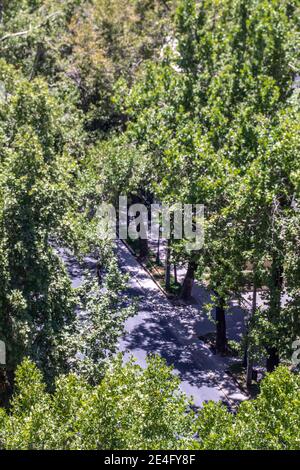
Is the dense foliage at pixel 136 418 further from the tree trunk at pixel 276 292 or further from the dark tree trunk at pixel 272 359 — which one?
the dark tree trunk at pixel 272 359

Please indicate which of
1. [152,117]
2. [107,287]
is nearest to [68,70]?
[152,117]

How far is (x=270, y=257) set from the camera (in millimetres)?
17984

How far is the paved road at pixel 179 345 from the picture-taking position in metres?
22.2

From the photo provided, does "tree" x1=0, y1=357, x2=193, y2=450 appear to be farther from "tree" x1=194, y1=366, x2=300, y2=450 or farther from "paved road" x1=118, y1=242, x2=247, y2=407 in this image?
"paved road" x1=118, y1=242, x2=247, y2=407

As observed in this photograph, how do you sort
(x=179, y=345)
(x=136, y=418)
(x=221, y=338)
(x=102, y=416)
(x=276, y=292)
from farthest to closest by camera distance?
(x=179, y=345) < (x=221, y=338) < (x=276, y=292) < (x=136, y=418) < (x=102, y=416)

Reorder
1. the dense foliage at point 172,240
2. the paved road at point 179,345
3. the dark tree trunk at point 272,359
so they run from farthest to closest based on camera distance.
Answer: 1. the paved road at point 179,345
2. the dark tree trunk at point 272,359
3. the dense foliage at point 172,240

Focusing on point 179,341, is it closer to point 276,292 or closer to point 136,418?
point 276,292

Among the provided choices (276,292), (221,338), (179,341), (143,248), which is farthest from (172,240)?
(143,248)

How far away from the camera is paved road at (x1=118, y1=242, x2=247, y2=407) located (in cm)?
2216

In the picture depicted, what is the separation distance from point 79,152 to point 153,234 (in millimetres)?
6597

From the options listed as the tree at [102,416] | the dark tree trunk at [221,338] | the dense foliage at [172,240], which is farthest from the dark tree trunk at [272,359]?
the tree at [102,416]

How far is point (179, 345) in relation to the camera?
81.4 feet

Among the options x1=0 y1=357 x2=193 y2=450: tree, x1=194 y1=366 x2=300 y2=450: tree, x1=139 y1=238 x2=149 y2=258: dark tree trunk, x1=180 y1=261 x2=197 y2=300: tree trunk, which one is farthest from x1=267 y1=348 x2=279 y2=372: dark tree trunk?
x1=139 y1=238 x2=149 y2=258: dark tree trunk
